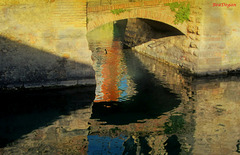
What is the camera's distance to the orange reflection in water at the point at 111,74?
324 inches

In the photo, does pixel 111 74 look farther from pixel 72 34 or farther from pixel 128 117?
pixel 128 117

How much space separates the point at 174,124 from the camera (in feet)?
20.3

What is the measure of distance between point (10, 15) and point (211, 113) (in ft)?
19.2

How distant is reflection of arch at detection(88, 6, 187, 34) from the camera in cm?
876

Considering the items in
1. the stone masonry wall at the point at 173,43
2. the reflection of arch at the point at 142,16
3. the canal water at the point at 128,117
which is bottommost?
the canal water at the point at 128,117

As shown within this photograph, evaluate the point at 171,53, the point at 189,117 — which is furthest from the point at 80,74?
the point at 171,53

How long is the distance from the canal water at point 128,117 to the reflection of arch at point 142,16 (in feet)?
6.12

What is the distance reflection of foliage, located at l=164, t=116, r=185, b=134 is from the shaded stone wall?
3150 millimetres

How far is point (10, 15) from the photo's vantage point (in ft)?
26.0

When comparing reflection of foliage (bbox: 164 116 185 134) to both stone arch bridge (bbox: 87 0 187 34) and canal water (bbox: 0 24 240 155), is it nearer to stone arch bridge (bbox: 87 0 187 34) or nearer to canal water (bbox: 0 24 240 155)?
canal water (bbox: 0 24 240 155)

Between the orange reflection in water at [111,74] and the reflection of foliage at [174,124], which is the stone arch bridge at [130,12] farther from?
the reflection of foliage at [174,124]

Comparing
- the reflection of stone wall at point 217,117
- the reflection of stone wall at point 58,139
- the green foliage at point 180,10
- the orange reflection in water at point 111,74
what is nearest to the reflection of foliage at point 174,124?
the reflection of stone wall at point 217,117

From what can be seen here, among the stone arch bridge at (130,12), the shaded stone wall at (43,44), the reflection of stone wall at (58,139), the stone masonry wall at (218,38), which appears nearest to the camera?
the reflection of stone wall at (58,139)

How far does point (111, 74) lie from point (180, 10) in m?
3.28
